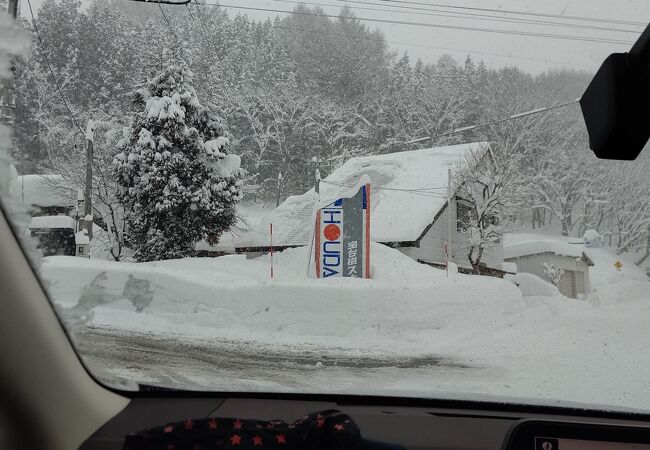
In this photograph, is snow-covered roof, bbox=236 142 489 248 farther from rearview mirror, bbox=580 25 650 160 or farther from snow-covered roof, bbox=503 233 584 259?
rearview mirror, bbox=580 25 650 160

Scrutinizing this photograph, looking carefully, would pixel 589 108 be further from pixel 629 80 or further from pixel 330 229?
pixel 330 229

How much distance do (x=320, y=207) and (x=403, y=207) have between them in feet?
1.40

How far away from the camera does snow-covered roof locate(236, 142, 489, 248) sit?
8.64ft

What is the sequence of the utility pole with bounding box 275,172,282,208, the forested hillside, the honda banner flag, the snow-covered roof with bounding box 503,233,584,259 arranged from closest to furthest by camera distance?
the forested hillside → the snow-covered roof with bounding box 503,233,584,259 → the utility pole with bounding box 275,172,282,208 → the honda banner flag

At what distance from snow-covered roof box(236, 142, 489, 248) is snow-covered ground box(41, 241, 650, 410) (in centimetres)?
13

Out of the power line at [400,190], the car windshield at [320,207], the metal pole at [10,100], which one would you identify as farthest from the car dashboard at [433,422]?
the metal pole at [10,100]

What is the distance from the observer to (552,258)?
2562mm

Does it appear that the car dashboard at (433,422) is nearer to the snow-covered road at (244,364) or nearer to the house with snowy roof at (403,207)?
the snow-covered road at (244,364)

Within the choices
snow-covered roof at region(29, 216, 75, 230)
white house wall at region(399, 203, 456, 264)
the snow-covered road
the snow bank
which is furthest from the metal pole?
white house wall at region(399, 203, 456, 264)

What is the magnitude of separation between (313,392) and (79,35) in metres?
1.90

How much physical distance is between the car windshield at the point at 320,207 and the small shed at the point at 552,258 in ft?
0.04

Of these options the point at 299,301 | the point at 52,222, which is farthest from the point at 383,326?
the point at 52,222

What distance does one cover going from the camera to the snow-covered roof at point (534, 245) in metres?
2.49

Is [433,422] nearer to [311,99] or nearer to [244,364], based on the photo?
[244,364]
